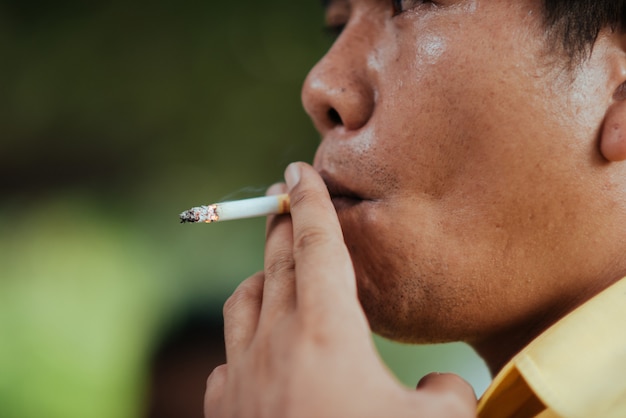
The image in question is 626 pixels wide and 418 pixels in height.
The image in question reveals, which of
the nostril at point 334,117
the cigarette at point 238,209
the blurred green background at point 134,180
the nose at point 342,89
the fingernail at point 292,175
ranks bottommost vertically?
the blurred green background at point 134,180

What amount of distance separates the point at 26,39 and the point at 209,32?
93cm

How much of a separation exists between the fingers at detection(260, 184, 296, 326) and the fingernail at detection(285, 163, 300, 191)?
79mm

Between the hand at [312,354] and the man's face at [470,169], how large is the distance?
0.55 feet

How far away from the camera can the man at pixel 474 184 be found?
93 centimetres

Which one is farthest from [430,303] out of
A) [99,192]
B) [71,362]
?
[99,192]

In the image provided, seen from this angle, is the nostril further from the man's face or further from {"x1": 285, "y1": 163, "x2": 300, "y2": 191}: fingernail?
{"x1": 285, "y1": 163, "x2": 300, "y2": 191}: fingernail

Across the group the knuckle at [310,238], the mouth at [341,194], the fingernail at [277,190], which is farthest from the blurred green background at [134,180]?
the knuckle at [310,238]

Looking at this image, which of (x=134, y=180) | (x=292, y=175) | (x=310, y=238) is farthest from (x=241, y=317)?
(x=134, y=180)

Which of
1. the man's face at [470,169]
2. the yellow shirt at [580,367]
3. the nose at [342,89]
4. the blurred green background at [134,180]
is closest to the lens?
the yellow shirt at [580,367]

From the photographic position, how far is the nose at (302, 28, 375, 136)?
3.53ft

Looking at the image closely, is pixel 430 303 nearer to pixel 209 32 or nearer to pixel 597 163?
pixel 597 163

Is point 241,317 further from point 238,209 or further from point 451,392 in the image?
point 451,392

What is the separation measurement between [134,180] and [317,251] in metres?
2.55

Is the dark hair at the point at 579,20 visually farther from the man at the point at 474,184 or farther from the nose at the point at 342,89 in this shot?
the nose at the point at 342,89
